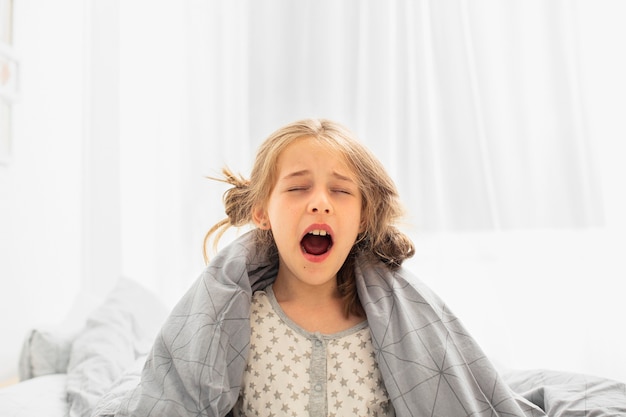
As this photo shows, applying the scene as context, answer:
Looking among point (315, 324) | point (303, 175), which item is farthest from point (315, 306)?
point (303, 175)

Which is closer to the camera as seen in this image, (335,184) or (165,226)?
(335,184)

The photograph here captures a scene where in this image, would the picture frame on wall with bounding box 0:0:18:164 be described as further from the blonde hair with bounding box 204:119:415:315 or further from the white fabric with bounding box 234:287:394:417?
the white fabric with bounding box 234:287:394:417

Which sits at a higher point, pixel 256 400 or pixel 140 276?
pixel 140 276

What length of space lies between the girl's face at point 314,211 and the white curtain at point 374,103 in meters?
0.84

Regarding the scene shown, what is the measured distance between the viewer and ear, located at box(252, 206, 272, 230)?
3.84 ft

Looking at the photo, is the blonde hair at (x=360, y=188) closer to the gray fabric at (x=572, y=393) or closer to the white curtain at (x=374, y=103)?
the gray fabric at (x=572, y=393)

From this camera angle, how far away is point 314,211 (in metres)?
1.03

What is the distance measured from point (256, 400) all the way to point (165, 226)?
53.5 inches

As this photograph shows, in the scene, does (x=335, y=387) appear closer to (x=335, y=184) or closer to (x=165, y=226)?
(x=335, y=184)

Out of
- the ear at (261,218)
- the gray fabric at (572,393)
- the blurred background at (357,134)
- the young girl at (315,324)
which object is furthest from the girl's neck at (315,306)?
the blurred background at (357,134)

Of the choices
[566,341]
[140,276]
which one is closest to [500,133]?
[566,341]

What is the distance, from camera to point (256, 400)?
1020 mm

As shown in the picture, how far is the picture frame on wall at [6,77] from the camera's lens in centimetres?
170

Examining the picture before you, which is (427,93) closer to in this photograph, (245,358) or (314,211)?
(314,211)
